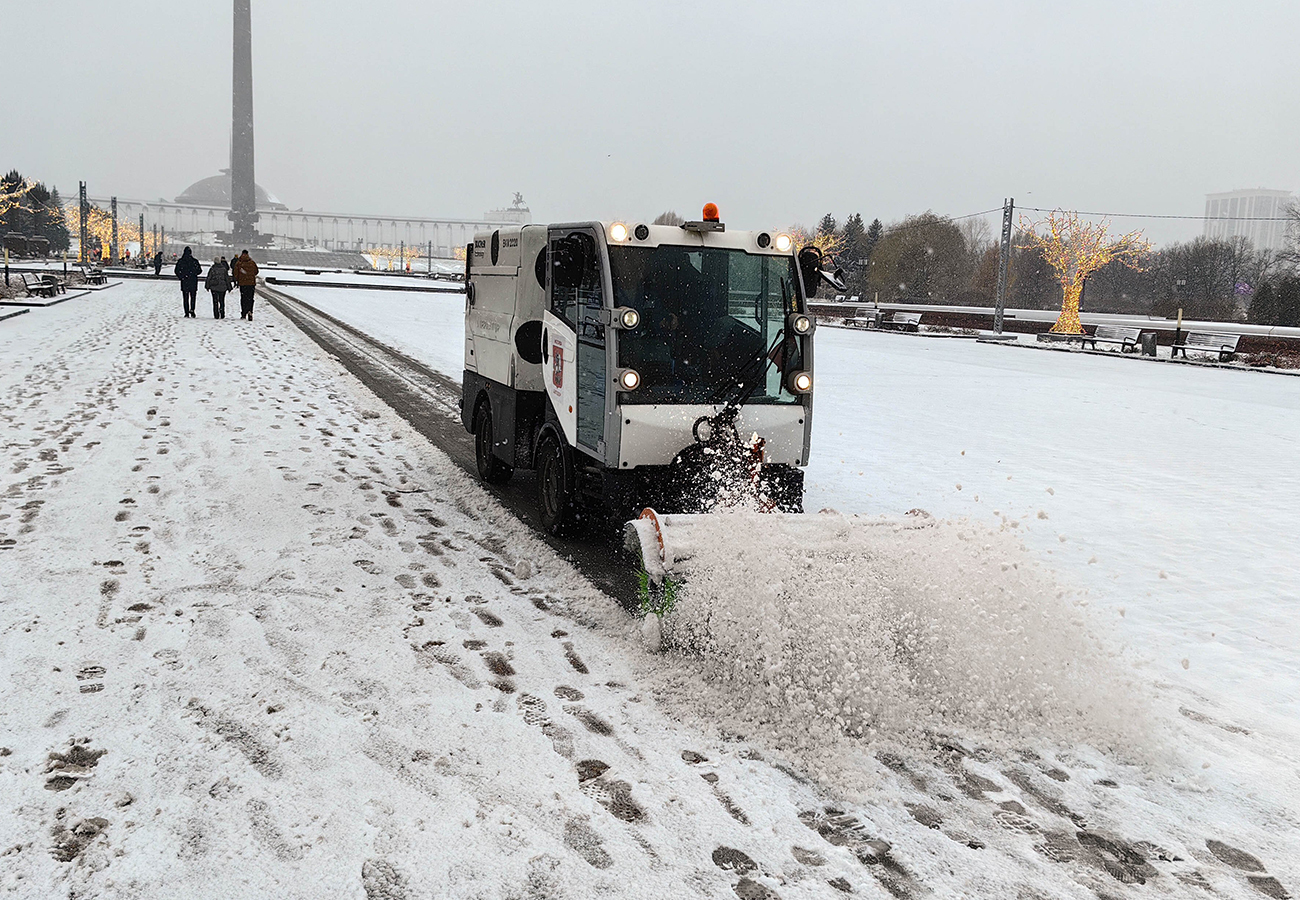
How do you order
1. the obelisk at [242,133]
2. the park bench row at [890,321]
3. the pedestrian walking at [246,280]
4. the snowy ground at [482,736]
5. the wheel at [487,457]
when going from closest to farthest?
1. the snowy ground at [482,736]
2. the wheel at [487,457]
3. the pedestrian walking at [246,280]
4. the park bench row at [890,321]
5. the obelisk at [242,133]

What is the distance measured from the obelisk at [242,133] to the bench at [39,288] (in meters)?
70.5

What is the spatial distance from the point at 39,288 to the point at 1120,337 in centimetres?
3465

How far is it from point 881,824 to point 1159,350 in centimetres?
3289

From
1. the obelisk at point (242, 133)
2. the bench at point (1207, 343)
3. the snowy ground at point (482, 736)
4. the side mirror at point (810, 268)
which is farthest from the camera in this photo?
the obelisk at point (242, 133)

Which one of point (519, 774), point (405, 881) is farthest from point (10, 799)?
point (519, 774)

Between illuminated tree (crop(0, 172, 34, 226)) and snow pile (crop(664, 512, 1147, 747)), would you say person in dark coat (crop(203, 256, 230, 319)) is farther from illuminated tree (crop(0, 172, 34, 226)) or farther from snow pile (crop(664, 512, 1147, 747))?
illuminated tree (crop(0, 172, 34, 226))

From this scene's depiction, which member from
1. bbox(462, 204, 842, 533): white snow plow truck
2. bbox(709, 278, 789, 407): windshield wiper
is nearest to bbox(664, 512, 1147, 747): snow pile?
bbox(462, 204, 842, 533): white snow plow truck

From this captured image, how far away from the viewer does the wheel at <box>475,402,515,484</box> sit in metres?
8.50

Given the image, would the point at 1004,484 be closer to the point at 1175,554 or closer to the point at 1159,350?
the point at 1175,554

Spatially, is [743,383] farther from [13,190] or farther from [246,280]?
[13,190]

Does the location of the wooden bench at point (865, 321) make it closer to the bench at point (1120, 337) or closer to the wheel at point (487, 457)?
the bench at point (1120, 337)

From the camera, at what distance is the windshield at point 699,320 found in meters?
6.14

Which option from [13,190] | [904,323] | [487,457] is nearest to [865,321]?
[904,323]

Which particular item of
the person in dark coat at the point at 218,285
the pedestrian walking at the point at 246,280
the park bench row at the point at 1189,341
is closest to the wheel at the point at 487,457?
the pedestrian walking at the point at 246,280
